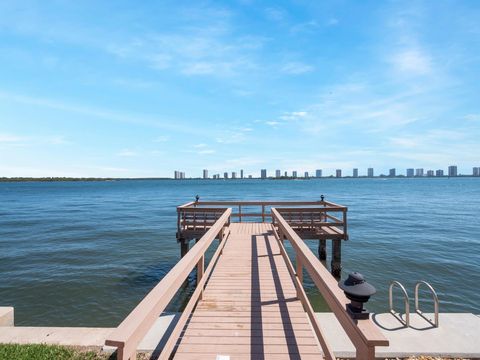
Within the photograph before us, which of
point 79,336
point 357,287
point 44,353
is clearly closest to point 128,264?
point 79,336

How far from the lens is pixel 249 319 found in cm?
462

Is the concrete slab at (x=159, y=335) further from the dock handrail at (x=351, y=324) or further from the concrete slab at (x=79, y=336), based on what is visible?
the dock handrail at (x=351, y=324)

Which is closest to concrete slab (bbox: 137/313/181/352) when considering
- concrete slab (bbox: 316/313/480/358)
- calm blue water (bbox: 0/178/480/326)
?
concrete slab (bbox: 316/313/480/358)

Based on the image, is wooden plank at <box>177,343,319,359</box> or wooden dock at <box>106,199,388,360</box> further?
wooden plank at <box>177,343,319,359</box>

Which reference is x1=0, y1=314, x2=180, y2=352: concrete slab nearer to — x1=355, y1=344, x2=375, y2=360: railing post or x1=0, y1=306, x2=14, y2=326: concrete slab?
x1=0, y1=306, x2=14, y2=326: concrete slab

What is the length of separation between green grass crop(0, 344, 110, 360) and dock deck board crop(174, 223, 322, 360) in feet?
6.09

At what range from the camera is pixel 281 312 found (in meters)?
4.87

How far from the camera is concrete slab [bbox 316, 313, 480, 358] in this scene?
467 centimetres

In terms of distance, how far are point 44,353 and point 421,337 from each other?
662cm

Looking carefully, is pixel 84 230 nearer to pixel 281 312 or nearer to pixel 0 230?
pixel 0 230

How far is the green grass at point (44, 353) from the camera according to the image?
15.0 feet

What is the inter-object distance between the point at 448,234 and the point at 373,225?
5.69 m

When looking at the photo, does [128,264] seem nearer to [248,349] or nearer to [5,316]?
[5,316]

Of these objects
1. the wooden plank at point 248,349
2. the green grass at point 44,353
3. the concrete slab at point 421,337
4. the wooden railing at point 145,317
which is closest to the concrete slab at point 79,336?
the green grass at point 44,353
